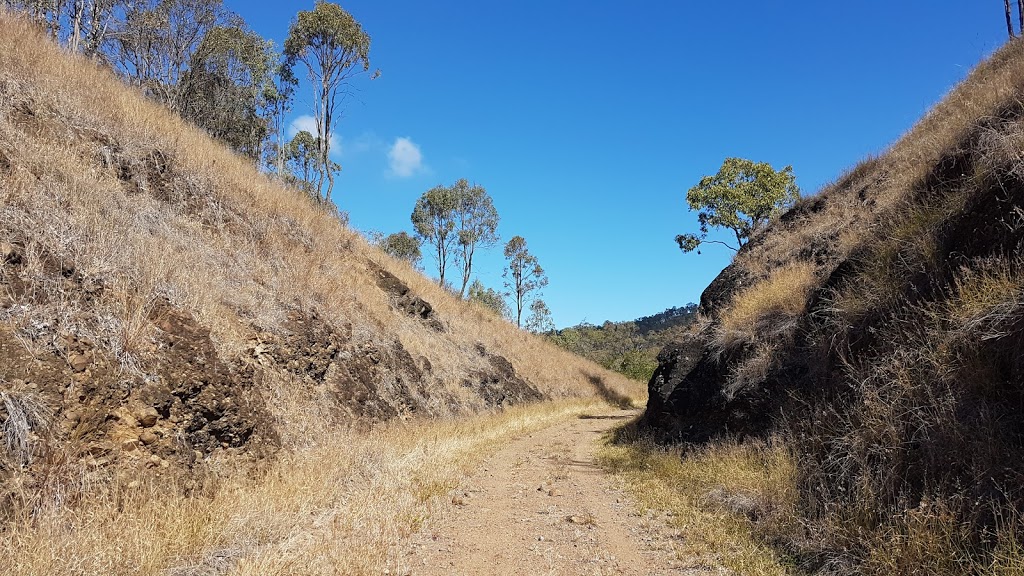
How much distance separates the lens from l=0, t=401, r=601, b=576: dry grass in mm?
3541

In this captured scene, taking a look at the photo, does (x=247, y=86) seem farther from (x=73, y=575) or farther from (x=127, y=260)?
(x=73, y=575)

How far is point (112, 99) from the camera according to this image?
35.6 ft

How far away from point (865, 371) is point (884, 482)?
62.5 inches

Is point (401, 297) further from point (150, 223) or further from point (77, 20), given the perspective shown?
point (77, 20)

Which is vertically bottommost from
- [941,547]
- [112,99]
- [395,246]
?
[941,547]

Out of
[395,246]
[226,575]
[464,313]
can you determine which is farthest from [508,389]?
[395,246]

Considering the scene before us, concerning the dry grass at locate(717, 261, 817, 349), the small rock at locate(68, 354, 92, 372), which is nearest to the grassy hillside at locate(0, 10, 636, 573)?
the small rock at locate(68, 354, 92, 372)

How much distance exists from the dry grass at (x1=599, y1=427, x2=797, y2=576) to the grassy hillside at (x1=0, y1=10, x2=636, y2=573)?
203 inches

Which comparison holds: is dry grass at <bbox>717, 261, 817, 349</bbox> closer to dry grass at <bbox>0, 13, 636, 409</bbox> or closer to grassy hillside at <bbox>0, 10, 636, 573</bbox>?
grassy hillside at <bbox>0, 10, 636, 573</bbox>

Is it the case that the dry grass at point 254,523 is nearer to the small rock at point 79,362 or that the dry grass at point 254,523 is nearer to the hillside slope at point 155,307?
the hillside slope at point 155,307

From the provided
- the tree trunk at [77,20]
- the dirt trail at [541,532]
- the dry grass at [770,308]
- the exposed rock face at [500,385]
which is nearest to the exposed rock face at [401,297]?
the exposed rock face at [500,385]

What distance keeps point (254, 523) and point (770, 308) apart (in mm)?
9159

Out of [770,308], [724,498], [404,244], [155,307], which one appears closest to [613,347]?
[404,244]

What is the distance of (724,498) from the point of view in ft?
20.6
